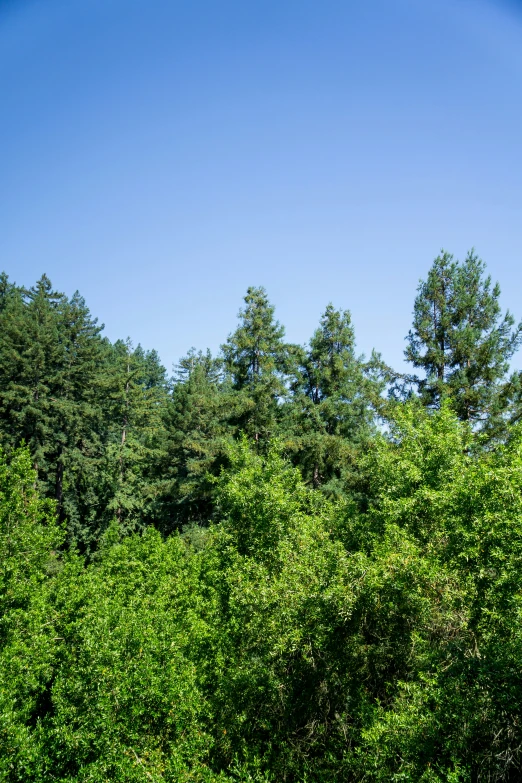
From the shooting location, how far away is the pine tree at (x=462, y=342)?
897 inches

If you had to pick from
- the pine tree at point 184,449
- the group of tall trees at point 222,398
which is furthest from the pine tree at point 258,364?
the pine tree at point 184,449

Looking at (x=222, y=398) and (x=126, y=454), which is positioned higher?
(x=222, y=398)

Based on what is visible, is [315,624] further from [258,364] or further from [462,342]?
[258,364]

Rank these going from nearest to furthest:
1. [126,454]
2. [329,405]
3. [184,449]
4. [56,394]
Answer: [329,405] < [56,394] < [126,454] < [184,449]

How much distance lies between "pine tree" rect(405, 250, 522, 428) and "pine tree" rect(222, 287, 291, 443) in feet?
33.4

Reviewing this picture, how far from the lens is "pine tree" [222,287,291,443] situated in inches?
1266

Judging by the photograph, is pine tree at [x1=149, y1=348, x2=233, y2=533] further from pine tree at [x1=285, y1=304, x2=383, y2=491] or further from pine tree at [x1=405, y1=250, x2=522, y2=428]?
pine tree at [x1=405, y1=250, x2=522, y2=428]

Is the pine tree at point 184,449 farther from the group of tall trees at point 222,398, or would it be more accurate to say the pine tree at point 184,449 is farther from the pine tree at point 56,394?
the pine tree at point 56,394

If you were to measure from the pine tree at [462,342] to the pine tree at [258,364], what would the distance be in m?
10.2

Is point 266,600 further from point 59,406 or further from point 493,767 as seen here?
point 59,406

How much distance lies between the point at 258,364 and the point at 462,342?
14288mm

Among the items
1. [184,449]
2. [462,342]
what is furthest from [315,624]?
[184,449]

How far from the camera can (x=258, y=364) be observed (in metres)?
33.6

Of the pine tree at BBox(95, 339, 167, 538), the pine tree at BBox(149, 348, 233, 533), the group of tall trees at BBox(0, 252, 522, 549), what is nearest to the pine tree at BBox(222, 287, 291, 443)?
the group of tall trees at BBox(0, 252, 522, 549)
